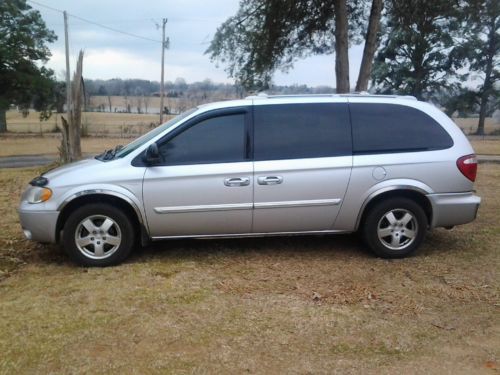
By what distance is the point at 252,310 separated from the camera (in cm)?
403

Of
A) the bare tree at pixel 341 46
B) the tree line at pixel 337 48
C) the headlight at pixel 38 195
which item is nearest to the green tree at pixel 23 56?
the tree line at pixel 337 48

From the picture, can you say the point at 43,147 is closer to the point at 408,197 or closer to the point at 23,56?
the point at 23,56

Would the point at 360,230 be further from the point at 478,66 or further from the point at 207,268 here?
the point at 478,66

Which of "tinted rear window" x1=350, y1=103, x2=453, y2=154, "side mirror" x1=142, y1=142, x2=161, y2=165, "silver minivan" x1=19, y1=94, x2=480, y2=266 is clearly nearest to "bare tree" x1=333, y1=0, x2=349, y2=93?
"silver minivan" x1=19, y1=94, x2=480, y2=266

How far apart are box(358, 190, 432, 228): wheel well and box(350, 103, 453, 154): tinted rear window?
1.47ft

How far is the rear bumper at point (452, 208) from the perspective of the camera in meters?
5.30

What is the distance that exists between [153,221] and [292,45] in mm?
10291

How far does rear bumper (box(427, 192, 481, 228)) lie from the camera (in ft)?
17.4

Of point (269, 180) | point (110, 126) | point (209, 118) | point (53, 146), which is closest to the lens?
point (269, 180)

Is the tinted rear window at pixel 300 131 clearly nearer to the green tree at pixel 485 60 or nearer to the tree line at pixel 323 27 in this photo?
the tree line at pixel 323 27

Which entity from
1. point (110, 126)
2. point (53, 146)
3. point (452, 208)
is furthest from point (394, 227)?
point (110, 126)

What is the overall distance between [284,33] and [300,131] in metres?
8.86

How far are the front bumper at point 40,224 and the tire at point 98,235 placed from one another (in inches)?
5.4

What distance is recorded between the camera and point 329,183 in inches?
203
